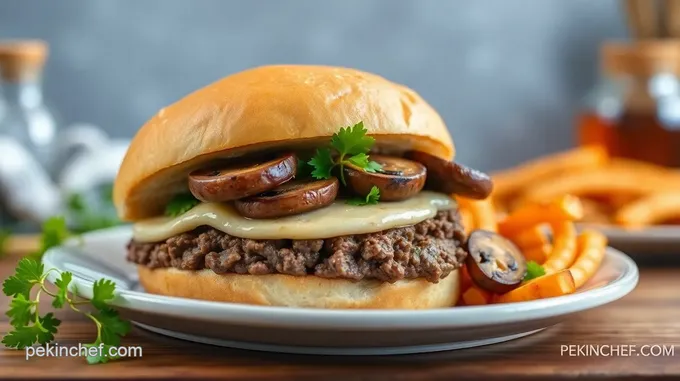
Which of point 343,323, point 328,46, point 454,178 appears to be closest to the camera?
point 343,323

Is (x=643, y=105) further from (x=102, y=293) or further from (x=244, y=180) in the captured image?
(x=102, y=293)

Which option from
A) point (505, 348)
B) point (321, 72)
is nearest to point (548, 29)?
point (321, 72)

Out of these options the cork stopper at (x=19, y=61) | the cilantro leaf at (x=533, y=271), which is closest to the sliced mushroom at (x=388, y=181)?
the cilantro leaf at (x=533, y=271)

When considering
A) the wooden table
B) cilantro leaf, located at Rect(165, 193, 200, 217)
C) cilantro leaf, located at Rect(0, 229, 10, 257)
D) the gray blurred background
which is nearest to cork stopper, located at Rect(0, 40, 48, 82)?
the gray blurred background

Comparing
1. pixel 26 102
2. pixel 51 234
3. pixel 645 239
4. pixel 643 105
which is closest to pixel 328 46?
pixel 26 102

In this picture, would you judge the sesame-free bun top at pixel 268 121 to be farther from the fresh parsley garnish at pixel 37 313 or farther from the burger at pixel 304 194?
the fresh parsley garnish at pixel 37 313

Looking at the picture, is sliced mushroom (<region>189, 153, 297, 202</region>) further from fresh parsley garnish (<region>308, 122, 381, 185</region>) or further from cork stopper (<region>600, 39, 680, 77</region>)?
cork stopper (<region>600, 39, 680, 77</region>)
